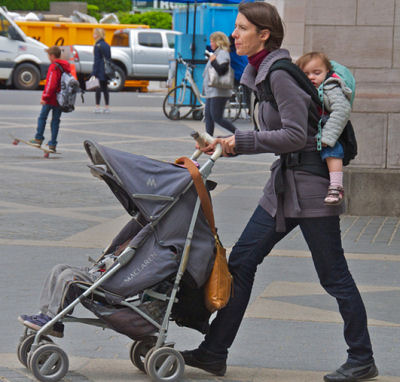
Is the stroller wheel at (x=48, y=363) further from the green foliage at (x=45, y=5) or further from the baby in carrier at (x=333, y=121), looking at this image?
the green foliage at (x=45, y=5)

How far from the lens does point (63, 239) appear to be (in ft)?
25.7

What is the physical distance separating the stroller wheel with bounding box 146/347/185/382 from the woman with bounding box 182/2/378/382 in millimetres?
197

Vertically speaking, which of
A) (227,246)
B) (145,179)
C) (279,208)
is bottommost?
(227,246)

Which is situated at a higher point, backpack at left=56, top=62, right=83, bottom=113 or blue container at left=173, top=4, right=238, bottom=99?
blue container at left=173, top=4, right=238, bottom=99

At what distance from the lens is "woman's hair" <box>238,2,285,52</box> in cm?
429

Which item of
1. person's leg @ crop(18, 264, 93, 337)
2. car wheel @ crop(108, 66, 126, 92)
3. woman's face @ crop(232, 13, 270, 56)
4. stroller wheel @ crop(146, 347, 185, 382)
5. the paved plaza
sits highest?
woman's face @ crop(232, 13, 270, 56)

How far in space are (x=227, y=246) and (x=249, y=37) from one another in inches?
139

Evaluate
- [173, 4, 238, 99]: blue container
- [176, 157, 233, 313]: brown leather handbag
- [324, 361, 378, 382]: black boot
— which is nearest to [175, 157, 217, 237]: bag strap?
[176, 157, 233, 313]: brown leather handbag

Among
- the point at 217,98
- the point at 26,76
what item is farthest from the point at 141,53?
the point at 217,98

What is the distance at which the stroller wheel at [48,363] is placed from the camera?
425cm

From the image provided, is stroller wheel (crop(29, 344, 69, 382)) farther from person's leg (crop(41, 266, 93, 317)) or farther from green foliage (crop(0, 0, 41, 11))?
green foliage (crop(0, 0, 41, 11))

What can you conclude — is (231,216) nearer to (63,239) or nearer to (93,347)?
(63,239)

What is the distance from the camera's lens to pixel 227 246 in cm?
769

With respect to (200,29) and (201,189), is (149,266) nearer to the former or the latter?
(201,189)
